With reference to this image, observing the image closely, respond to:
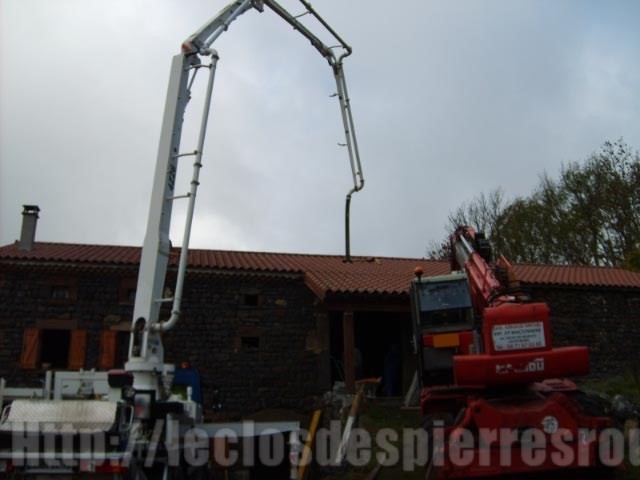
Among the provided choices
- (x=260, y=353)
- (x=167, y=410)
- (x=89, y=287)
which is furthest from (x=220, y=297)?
(x=167, y=410)

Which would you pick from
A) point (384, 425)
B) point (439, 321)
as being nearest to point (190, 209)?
point (439, 321)

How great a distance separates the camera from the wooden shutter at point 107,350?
15641mm

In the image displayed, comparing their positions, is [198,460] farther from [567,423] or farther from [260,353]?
[260,353]

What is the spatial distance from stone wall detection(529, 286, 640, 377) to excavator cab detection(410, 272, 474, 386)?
977cm

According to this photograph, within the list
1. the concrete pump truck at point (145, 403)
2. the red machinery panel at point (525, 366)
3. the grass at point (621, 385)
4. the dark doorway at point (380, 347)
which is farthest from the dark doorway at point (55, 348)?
the grass at point (621, 385)

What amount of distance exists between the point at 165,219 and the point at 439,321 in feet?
13.3

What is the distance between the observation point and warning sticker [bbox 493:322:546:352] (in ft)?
21.6

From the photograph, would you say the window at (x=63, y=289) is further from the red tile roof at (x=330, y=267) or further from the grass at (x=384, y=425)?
the grass at (x=384, y=425)

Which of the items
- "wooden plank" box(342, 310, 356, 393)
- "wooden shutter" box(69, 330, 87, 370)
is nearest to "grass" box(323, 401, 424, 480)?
"wooden plank" box(342, 310, 356, 393)

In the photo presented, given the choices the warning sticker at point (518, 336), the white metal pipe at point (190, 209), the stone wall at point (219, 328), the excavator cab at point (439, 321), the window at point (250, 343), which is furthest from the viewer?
the window at point (250, 343)

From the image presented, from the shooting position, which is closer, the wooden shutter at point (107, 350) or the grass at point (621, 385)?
the grass at point (621, 385)

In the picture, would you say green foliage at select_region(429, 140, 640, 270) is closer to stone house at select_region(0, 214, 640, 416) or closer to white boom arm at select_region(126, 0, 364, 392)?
stone house at select_region(0, 214, 640, 416)

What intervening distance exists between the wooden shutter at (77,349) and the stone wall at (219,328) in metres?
0.13

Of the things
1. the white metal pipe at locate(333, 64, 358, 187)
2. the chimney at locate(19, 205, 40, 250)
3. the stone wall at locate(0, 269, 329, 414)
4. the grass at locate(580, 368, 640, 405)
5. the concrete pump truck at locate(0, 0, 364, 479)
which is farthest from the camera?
the chimney at locate(19, 205, 40, 250)
